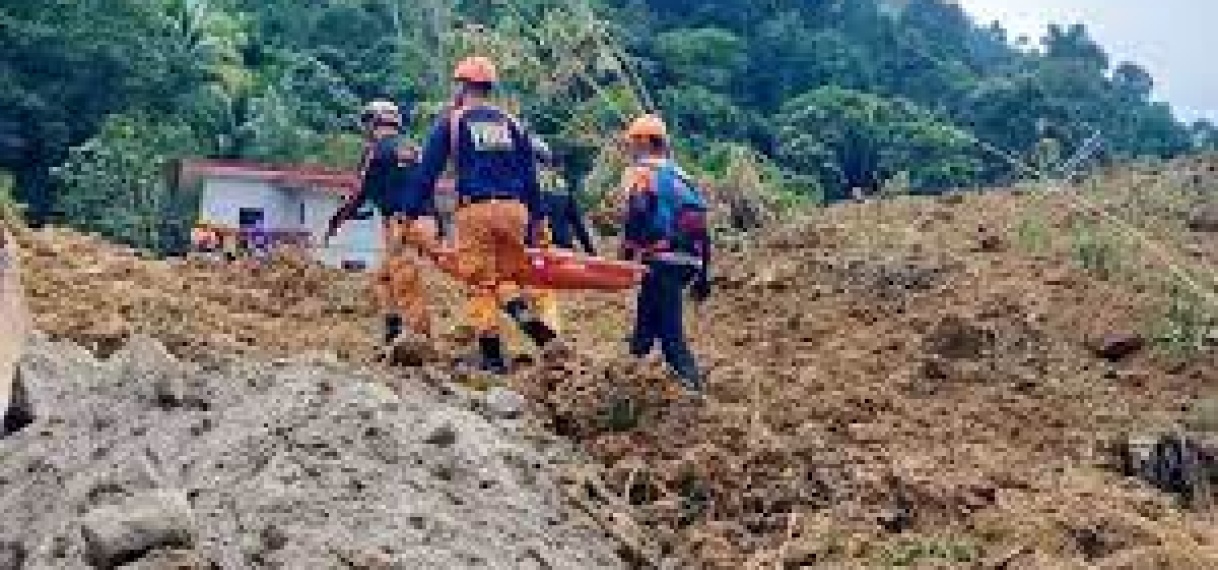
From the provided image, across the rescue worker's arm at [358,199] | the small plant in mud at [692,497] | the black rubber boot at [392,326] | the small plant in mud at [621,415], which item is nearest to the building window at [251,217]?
the rescue worker's arm at [358,199]

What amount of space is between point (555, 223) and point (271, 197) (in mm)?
13274

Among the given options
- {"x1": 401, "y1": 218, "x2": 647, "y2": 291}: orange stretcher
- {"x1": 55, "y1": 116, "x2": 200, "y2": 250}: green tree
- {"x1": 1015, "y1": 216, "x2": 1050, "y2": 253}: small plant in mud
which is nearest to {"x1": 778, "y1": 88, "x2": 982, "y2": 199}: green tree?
{"x1": 55, "y1": 116, "x2": 200, "y2": 250}: green tree

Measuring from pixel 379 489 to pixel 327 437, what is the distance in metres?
0.43

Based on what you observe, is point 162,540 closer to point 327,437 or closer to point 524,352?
point 327,437

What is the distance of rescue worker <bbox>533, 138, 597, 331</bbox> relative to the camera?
31.8ft

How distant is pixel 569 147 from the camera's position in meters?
24.0

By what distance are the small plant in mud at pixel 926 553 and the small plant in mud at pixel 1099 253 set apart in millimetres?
6942

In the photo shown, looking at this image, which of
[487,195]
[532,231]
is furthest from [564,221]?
[487,195]

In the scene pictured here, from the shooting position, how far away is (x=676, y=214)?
9109mm

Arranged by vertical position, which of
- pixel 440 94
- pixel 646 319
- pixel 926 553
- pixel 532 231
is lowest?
pixel 926 553

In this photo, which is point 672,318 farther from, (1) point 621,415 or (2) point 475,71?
(1) point 621,415

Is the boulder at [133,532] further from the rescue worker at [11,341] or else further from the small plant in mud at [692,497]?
the small plant in mud at [692,497]

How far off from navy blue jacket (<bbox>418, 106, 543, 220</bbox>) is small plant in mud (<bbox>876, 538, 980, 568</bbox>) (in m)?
2.94

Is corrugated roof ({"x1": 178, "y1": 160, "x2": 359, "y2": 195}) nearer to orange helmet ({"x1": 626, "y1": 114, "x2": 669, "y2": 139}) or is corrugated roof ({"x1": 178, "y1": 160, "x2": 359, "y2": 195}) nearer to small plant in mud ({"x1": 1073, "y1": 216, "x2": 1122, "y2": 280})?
small plant in mud ({"x1": 1073, "y1": 216, "x2": 1122, "y2": 280})
